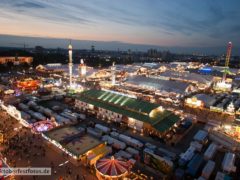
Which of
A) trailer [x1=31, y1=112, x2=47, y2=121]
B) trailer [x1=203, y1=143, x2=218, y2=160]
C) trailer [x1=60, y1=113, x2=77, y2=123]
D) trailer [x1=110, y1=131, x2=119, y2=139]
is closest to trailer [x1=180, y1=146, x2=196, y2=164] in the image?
trailer [x1=203, y1=143, x2=218, y2=160]

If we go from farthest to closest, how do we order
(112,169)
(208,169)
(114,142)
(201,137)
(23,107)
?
(23,107) < (201,137) < (114,142) < (208,169) < (112,169)

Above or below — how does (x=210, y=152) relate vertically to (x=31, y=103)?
below

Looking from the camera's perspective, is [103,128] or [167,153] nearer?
[167,153]

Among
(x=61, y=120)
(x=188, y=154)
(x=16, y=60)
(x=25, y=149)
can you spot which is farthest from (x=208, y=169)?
(x=16, y=60)

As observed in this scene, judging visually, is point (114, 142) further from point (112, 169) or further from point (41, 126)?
point (41, 126)

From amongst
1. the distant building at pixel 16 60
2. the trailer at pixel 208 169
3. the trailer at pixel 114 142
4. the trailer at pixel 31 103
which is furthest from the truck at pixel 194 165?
the distant building at pixel 16 60

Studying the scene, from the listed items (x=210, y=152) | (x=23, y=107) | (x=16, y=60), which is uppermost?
(x=16, y=60)

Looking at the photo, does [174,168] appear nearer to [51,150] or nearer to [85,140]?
[85,140]

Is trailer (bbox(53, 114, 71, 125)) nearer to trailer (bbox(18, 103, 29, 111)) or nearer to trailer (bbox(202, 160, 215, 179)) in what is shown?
trailer (bbox(18, 103, 29, 111))
